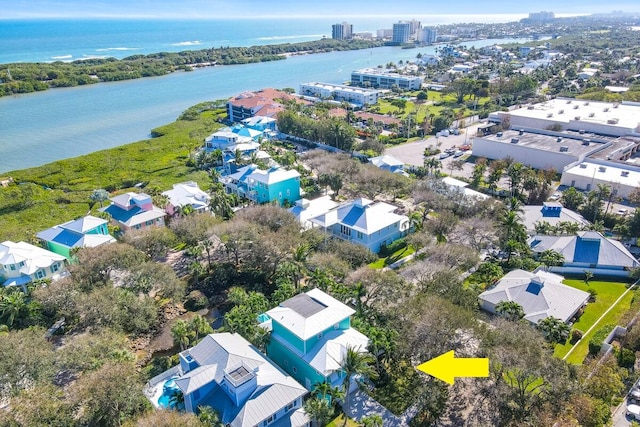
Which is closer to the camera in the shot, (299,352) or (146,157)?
(299,352)

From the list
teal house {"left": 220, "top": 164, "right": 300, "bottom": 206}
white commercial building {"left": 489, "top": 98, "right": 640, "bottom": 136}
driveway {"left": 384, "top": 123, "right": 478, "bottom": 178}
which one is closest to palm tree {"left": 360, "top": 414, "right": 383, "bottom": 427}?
teal house {"left": 220, "top": 164, "right": 300, "bottom": 206}

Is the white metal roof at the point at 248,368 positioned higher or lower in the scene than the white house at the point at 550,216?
higher

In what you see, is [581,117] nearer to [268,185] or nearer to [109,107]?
[268,185]

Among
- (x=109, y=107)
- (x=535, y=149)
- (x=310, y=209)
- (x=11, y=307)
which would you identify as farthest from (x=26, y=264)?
(x=109, y=107)

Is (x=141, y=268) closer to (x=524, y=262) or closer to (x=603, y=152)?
(x=524, y=262)

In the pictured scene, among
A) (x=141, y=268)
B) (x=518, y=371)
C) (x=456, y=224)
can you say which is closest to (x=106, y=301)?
(x=141, y=268)

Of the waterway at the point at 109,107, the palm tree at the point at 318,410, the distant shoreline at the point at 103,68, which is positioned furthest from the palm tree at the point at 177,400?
the distant shoreline at the point at 103,68

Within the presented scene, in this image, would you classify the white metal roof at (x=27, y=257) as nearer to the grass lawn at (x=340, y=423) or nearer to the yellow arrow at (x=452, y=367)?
the grass lawn at (x=340, y=423)
